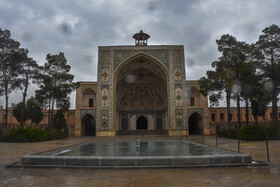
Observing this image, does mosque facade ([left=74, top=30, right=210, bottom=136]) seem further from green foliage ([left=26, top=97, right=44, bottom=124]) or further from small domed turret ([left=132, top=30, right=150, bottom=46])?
green foliage ([left=26, top=97, right=44, bottom=124])

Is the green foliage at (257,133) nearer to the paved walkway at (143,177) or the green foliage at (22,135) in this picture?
the paved walkway at (143,177)

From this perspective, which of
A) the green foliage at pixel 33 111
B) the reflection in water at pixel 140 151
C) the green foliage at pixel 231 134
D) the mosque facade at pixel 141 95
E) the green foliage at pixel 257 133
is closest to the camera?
the reflection in water at pixel 140 151

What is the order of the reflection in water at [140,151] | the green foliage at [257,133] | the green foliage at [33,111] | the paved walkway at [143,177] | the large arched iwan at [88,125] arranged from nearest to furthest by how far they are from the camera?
the paved walkway at [143,177] → the reflection in water at [140,151] → the green foliage at [257,133] → the large arched iwan at [88,125] → the green foliage at [33,111]

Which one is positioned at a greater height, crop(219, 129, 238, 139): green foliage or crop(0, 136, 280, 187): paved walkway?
crop(0, 136, 280, 187): paved walkway

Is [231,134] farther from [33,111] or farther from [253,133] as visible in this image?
[33,111]

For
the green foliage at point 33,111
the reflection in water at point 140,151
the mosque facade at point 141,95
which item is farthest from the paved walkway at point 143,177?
the green foliage at point 33,111

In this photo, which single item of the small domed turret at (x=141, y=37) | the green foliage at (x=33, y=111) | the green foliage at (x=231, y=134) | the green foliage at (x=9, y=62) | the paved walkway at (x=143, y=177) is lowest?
the green foliage at (x=231, y=134)

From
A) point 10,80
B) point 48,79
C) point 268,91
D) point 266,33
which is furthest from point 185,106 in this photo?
point 10,80

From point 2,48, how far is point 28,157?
17.9 meters

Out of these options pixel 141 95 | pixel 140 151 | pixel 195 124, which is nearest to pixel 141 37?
pixel 141 95

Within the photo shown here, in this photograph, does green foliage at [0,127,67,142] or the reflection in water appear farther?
green foliage at [0,127,67,142]

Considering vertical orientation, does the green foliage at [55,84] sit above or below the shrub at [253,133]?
above

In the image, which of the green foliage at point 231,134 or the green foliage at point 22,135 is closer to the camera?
the green foliage at point 22,135

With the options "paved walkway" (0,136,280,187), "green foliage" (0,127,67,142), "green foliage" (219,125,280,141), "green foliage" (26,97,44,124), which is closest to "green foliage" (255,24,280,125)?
"green foliage" (219,125,280,141)
